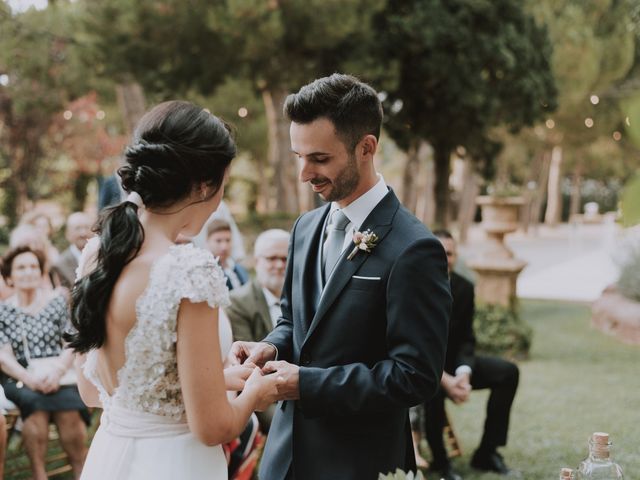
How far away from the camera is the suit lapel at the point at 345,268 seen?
2156 millimetres

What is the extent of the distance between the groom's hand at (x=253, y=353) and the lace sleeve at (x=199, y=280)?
0.41 meters

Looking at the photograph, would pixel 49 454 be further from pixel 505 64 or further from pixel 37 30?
pixel 505 64

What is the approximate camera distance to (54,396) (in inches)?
188

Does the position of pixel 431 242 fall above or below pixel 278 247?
above

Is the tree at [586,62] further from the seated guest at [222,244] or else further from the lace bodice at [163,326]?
the lace bodice at [163,326]

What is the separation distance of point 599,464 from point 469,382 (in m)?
2.88

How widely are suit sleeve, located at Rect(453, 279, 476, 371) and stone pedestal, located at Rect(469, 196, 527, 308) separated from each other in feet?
17.0

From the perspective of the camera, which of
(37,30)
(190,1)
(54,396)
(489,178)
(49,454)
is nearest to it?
(54,396)

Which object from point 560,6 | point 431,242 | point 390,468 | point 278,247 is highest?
point 560,6

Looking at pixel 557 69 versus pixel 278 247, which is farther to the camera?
pixel 557 69

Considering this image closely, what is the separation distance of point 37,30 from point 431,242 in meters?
12.6

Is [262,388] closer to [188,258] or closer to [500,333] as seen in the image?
[188,258]

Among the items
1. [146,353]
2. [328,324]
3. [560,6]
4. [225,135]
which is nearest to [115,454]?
[146,353]

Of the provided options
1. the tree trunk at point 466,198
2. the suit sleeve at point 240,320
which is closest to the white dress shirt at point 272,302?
the suit sleeve at point 240,320
